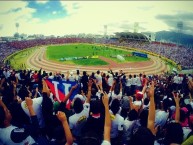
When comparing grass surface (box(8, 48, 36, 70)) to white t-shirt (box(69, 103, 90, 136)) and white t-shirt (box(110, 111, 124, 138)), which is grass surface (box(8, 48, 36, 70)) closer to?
white t-shirt (box(69, 103, 90, 136))

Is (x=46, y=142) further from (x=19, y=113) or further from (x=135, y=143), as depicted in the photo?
(x=135, y=143)

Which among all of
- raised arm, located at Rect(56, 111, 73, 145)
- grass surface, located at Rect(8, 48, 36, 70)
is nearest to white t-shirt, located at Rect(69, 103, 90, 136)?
raised arm, located at Rect(56, 111, 73, 145)

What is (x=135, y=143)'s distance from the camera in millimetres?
3393

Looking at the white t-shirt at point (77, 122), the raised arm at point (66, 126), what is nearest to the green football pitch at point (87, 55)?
the white t-shirt at point (77, 122)

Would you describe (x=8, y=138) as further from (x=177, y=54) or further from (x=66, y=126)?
(x=177, y=54)

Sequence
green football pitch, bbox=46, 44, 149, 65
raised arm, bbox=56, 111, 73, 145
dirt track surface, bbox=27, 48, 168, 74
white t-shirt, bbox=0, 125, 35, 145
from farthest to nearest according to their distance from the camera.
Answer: green football pitch, bbox=46, 44, 149, 65 < dirt track surface, bbox=27, 48, 168, 74 < white t-shirt, bbox=0, 125, 35, 145 < raised arm, bbox=56, 111, 73, 145

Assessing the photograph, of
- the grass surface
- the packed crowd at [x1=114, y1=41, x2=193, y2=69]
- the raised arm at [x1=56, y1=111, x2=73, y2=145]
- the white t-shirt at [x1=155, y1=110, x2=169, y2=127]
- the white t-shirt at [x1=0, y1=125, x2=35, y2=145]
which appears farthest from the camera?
the packed crowd at [x1=114, y1=41, x2=193, y2=69]

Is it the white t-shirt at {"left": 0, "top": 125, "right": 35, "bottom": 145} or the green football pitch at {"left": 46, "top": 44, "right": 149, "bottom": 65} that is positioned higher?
the white t-shirt at {"left": 0, "top": 125, "right": 35, "bottom": 145}

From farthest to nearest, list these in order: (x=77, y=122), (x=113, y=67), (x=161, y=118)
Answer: (x=113, y=67) → (x=161, y=118) → (x=77, y=122)

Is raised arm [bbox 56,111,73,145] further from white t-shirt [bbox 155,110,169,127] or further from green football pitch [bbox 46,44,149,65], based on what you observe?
green football pitch [bbox 46,44,149,65]

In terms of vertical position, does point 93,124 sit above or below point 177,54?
above

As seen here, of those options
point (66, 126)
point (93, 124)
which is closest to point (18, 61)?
point (93, 124)

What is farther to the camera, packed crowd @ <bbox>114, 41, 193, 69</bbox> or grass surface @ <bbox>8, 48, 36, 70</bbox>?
packed crowd @ <bbox>114, 41, 193, 69</bbox>

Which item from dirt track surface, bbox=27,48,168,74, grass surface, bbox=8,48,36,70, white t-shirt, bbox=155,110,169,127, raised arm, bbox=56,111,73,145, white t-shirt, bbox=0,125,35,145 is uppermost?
raised arm, bbox=56,111,73,145
